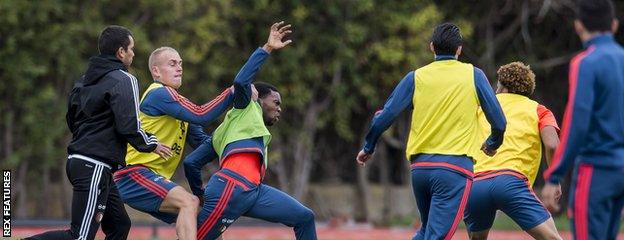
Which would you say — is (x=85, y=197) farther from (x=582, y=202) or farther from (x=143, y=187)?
(x=582, y=202)

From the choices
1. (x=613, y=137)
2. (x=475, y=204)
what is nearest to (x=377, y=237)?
(x=475, y=204)

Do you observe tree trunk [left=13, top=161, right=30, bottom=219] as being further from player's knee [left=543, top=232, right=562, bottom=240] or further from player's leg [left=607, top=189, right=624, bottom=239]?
player's leg [left=607, top=189, right=624, bottom=239]

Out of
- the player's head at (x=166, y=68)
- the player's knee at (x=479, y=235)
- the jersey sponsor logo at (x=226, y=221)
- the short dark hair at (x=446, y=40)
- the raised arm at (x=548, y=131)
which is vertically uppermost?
the short dark hair at (x=446, y=40)

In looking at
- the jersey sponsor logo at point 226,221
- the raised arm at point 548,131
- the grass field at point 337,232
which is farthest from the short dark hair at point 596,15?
the grass field at point 337,232

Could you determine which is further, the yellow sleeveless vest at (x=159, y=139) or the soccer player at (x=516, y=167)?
Result: the soccer player at (x=516, y=167)

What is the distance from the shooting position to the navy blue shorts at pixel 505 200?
1028 centimetres

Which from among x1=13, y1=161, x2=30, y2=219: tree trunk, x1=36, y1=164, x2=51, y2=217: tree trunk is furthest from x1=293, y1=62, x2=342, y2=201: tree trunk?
x1=13, y1=161, x2=30, y2=219: tree trunk

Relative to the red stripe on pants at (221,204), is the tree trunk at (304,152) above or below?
below

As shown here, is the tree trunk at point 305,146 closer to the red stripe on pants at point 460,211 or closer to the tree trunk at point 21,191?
the tree trunk at point 21,191

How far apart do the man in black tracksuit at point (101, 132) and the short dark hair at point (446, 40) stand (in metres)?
2.18

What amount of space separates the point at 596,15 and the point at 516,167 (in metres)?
2.97

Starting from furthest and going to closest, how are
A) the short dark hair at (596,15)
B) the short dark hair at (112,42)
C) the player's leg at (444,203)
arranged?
the short dark hair at (112,42)
the player's leg at (444,203)
the short dark hair at (596,15)

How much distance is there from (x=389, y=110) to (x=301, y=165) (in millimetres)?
14517

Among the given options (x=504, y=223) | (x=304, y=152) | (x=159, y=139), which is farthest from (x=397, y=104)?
(x=304, y=152)
